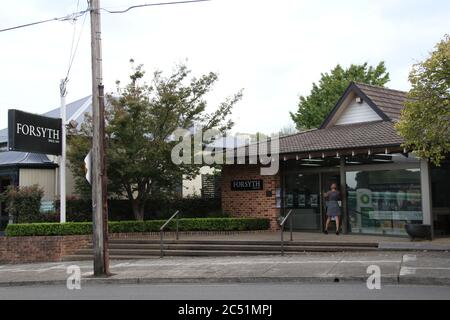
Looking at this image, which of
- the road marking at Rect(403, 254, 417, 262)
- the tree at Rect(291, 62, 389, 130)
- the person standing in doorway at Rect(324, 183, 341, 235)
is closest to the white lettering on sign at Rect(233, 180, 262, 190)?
the person standing in doorway at Rect(324, 183, 341, 235)

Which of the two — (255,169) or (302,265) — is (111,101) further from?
(302,265)

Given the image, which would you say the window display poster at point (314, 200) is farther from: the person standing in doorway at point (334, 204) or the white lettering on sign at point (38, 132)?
the white lettering on sign at point (38, 132)

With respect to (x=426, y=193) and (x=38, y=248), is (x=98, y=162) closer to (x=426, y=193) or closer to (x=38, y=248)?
(x=38, y=248)

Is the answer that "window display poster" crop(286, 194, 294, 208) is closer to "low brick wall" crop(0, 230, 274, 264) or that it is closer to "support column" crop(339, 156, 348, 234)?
"support column" crop(339, 156, 348, 234)

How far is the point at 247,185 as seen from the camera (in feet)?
70.0

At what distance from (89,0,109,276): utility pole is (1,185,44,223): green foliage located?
705 centimetres

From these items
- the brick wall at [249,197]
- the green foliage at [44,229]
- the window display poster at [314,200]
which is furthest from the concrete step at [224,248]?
the brick wall at [249,197]

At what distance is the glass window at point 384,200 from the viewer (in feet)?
55.9

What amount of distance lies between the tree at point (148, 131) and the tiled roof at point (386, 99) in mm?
5065

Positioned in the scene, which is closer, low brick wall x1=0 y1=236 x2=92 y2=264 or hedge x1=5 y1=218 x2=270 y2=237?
low brick wall x1=0 y1=236 x2=92 y2=264

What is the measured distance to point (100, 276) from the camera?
13305mm

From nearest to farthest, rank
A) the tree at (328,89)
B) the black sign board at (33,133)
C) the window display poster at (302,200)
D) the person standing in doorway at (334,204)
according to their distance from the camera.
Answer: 1. the black sign board at (33,133)
2. the person standing in doorway at (334,204)
3. the window display poster at (302,200)
4. the tree at (328,89)

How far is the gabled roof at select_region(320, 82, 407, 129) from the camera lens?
66.9ft
